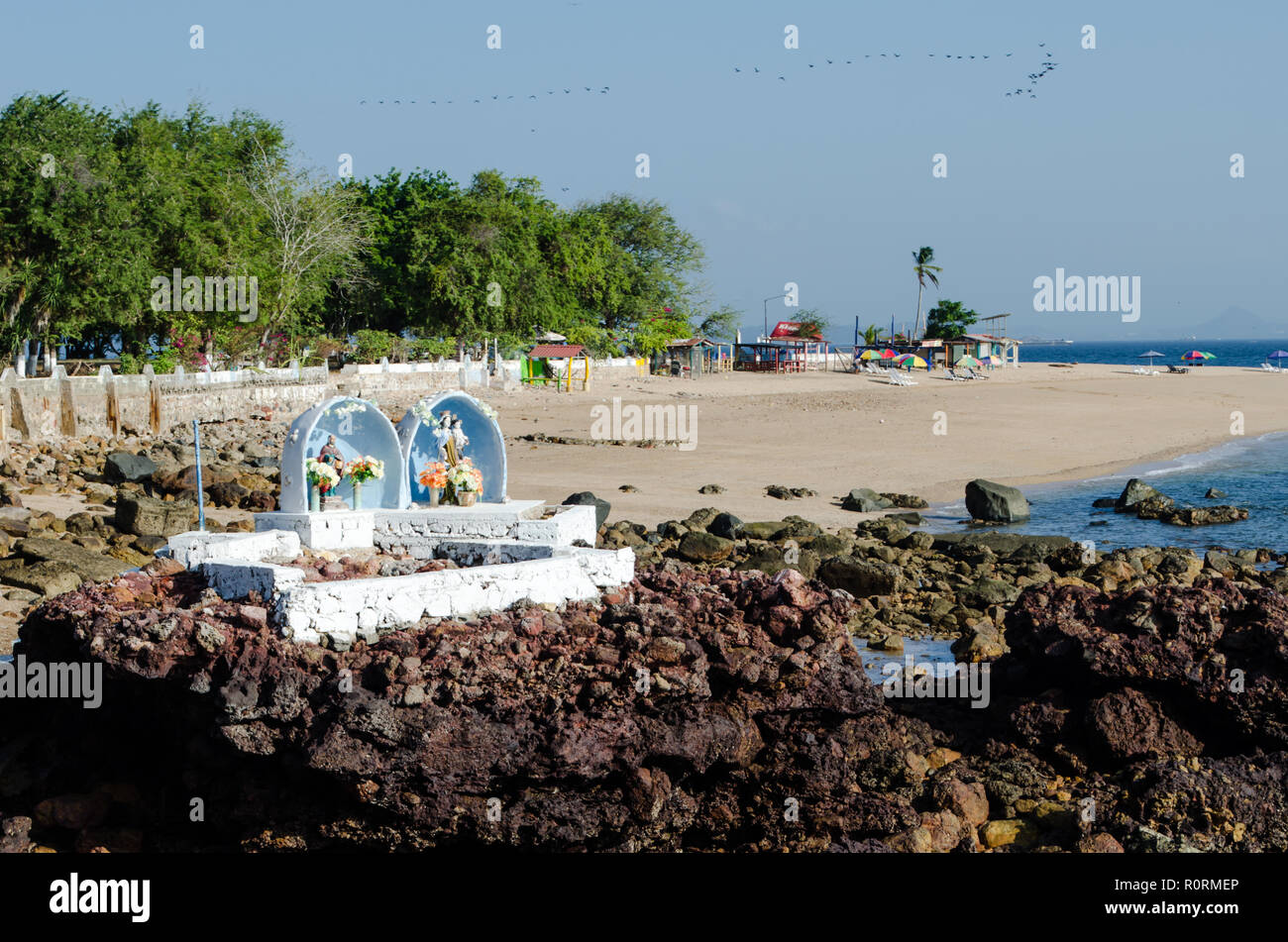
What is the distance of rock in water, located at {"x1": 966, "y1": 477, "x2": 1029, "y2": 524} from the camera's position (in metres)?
26.5

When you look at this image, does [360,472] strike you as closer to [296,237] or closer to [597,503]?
[597,503]

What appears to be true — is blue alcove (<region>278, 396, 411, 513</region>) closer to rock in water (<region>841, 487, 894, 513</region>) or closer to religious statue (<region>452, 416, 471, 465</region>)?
religious statue (<region>452, 416, 471, 465</region>)

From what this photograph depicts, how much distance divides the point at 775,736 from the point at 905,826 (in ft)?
4.27

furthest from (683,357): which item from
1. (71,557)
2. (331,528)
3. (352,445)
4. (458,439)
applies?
(331,528)

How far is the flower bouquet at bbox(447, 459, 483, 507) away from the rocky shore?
2.76 m

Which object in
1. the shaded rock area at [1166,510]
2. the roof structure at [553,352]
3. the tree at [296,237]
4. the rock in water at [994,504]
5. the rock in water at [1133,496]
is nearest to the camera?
the rock in water at [994,504]

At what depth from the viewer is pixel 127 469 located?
92.1 feet

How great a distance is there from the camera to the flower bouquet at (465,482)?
14.4 m

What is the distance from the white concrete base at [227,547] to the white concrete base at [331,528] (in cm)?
33

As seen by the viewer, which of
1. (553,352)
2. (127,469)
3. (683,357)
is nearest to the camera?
(127,469)

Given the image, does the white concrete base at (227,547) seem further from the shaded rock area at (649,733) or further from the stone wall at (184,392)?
the stone wall at (184,392)

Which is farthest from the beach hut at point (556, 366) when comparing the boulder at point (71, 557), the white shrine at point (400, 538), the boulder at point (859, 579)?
the white shrine at point (400, 538)

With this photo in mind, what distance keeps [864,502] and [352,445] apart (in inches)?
598

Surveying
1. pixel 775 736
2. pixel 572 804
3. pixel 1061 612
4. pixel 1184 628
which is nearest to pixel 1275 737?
pixel 1184 628
